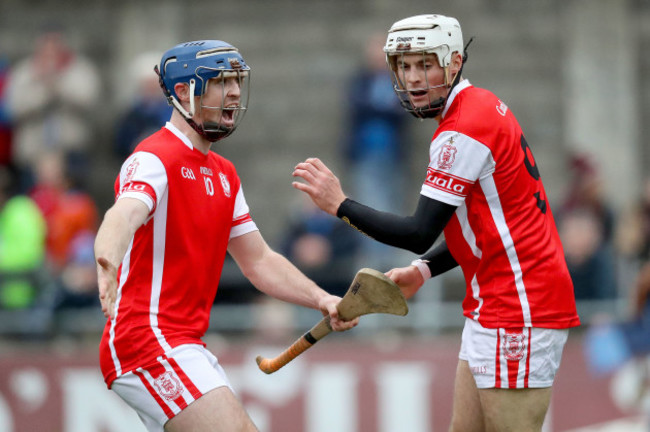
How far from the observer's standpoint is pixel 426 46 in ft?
17.1

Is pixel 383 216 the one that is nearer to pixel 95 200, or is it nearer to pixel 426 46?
pixel 426 46

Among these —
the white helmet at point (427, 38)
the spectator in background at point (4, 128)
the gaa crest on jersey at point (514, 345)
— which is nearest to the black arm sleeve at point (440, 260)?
the gaa crest on jersey at point (514, 345)

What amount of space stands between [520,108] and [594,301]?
9.18 feet

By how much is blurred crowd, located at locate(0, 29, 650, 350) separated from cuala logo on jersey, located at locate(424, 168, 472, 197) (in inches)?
147

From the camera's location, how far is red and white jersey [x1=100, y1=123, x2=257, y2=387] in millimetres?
5191

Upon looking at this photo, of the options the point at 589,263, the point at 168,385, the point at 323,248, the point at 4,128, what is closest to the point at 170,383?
the point at 168,385

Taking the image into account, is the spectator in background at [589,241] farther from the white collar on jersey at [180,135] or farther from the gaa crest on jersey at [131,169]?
the gaa crest on jersey at [131,169]

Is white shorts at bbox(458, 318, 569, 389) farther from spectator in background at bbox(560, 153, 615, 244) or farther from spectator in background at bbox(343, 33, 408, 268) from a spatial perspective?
spectator in background at bbox(343, 33, 408, 268)

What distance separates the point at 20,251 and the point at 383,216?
601cm

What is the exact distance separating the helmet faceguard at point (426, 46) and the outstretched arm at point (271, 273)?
101 cm

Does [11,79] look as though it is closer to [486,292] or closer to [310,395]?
[310,395]

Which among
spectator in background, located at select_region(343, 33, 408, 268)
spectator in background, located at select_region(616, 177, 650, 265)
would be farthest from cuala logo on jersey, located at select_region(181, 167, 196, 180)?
spectator in background, located at select_region(343, 33, 408, 268)

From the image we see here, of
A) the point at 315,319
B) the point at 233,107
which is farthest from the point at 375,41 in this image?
the point at 233,107

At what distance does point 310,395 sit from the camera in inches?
→ 382
